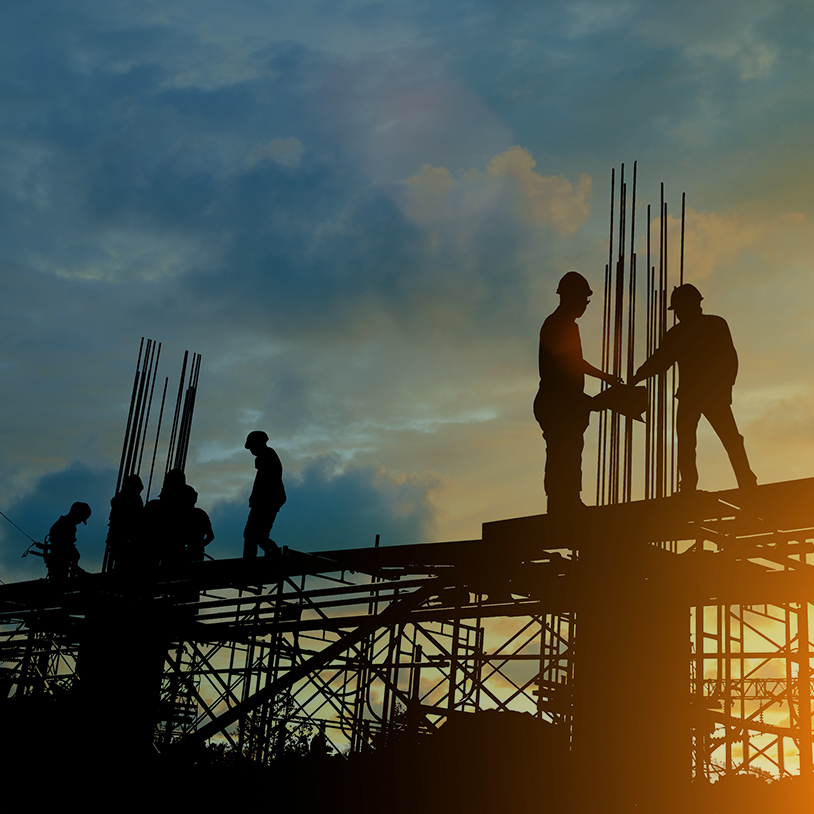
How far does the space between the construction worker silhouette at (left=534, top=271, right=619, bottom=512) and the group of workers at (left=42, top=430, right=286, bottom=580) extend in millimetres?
4461

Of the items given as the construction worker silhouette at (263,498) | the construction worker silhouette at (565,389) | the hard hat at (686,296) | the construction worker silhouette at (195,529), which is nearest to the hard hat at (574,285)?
the construction worker silhouette at (565,389)

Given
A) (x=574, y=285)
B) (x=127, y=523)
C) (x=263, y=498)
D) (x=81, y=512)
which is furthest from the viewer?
(x=81, y=512)

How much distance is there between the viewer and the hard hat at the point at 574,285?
7714 millimetres

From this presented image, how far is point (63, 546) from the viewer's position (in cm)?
1443

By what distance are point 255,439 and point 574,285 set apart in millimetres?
5212

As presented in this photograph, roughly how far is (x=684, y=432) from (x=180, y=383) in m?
15.5

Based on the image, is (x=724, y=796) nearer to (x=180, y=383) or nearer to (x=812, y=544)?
(x=812, y=544)

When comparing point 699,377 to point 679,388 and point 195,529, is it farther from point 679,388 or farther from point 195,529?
point 195,529

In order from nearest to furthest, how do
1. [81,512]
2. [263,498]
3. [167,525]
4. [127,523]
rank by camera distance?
[263,498], [167,525], [127,523], [81,512]

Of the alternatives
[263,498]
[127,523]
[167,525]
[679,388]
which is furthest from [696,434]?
[127,523]

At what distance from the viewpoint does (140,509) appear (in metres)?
13.7

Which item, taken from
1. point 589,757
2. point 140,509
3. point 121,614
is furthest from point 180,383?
point 589,757

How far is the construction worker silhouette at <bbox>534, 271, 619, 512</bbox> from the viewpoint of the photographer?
7793 mm

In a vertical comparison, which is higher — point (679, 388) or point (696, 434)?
point (679, 388)
